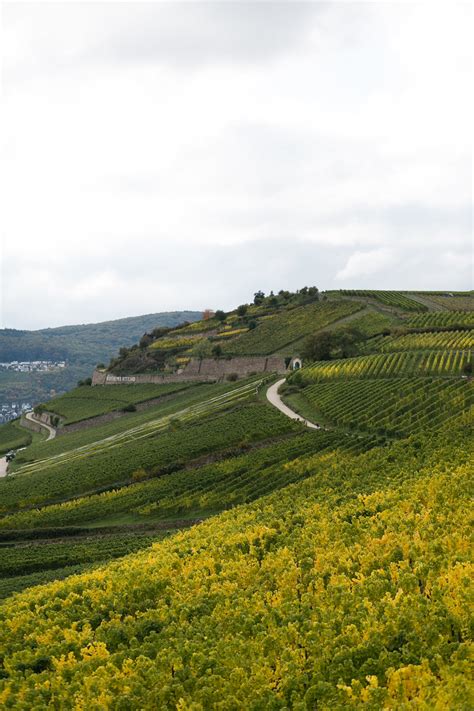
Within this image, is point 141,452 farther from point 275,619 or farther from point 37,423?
point 37,423

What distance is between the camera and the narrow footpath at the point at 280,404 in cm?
6073

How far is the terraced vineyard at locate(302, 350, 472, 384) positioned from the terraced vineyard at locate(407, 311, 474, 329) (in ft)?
58.3

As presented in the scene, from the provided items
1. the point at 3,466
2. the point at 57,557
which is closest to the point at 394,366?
the point at 57,557

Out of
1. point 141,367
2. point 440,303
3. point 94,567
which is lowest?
point 94,567

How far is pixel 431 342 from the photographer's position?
8331 centimetres

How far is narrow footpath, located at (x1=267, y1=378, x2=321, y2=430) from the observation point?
60728 millimetres

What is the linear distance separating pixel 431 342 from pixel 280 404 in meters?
25.3

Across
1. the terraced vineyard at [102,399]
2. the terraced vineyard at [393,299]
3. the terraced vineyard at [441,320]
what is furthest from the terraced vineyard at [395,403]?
the terraced vineyard at [393,299]

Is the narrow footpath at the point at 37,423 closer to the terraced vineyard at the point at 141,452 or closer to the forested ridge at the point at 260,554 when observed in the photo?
the forested ridge at the point at 260,554

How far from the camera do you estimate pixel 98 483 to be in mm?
53250

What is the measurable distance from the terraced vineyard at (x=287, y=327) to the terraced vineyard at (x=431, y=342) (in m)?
24.4

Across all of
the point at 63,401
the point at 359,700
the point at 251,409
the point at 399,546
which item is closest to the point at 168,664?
the point at 359,700

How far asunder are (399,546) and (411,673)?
29.9 feet

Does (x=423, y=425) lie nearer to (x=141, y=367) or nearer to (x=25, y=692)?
(x=25, y=692)
